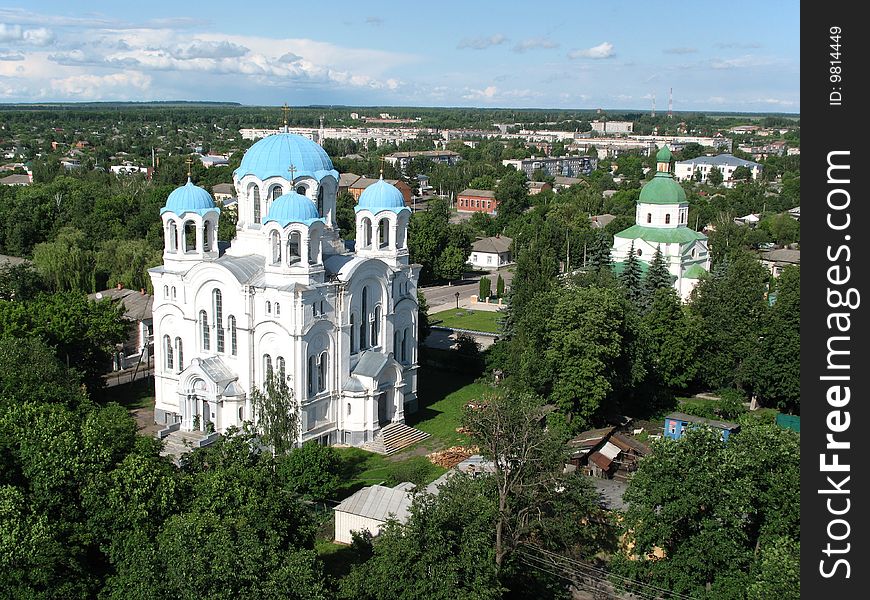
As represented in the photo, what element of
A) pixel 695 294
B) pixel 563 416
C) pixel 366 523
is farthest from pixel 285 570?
pixel 695 294

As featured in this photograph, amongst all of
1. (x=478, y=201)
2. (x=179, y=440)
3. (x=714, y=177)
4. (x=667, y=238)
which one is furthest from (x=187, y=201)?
(x=714, y=177)

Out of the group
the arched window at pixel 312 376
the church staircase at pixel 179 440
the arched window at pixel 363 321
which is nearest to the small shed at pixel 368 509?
the arched window at pixel 312 376

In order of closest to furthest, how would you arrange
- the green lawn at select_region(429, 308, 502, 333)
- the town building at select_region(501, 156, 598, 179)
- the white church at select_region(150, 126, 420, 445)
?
the white church at select_region(150, 126, 420, 445) → the green lawn at select_region(429, 308, 502, 333) → the town building at select_region(501, 156, 598, 179)

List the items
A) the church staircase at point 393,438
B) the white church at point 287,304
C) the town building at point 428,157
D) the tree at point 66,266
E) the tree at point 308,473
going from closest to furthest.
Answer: the tree at point 308,473
the white church at point 287,304
the church staircase at point 393,438
the tree at point 66,266
the town building at point 428,157

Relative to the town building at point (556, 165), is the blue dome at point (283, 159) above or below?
below

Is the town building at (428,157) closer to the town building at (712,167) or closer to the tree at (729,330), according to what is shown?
the town building at (712,167)

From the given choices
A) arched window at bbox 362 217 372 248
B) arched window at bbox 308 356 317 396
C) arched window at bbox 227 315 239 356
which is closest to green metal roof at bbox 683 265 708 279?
arched window at bbox 362 217 372 248

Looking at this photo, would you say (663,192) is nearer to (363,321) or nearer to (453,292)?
(453,292)

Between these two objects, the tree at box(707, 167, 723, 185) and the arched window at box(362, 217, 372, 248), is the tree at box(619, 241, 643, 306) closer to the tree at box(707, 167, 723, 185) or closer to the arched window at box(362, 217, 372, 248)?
the arched window at box(362, 217, 372, 248)
